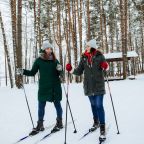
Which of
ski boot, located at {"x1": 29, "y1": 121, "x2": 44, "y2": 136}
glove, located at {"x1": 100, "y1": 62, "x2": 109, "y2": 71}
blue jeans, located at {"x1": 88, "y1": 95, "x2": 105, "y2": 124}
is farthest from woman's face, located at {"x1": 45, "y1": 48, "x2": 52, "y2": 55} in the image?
ski boot, located at {"x1": 29, "y1": 121, "x2": 44, "y2": 136}

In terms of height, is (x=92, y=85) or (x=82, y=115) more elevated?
(x=92, y=85)

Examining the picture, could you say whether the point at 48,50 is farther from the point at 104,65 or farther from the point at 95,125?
the point at 95,125

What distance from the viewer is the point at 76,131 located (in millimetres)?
7438

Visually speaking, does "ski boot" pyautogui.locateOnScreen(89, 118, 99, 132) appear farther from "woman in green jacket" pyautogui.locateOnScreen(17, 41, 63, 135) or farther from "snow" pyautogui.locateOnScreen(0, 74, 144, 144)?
"woman in green jacket" pyautogui.locateOnScreen(17, 41, 63, 135)

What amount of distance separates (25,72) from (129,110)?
343cm

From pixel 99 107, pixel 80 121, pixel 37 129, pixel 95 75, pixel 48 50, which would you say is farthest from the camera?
pixel 80 121

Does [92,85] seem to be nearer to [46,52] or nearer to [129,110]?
[46,52]

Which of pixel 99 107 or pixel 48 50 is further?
pixel 48 50

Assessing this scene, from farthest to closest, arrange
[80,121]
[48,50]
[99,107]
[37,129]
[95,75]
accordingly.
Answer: [80,121], [48,50], [37,129], [95,75], [99,107]

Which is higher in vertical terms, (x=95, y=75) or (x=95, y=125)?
(x=95, y=75)

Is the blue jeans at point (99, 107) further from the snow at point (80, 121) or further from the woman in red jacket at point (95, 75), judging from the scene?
the snow at point (80, 121)

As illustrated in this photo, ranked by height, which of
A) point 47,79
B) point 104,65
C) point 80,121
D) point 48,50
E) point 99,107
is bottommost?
point 80,121

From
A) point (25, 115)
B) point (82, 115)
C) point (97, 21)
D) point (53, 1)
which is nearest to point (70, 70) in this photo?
point (82, 115)

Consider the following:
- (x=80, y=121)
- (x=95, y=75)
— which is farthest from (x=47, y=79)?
(x=80, y=121)
